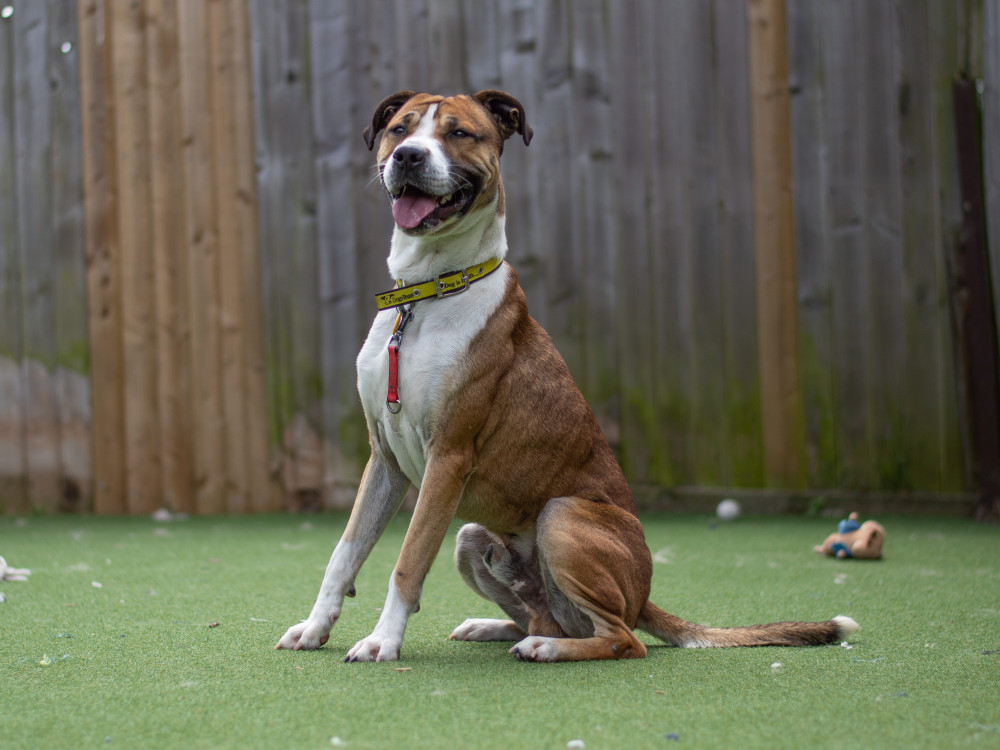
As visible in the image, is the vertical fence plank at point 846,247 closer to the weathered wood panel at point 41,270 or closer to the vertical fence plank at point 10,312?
the weathered wood panel at point 41,270

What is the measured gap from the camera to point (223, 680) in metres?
2.54

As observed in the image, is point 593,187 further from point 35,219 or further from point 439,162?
point 35,219

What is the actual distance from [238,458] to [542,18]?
3.19 meters

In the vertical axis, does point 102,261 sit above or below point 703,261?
above

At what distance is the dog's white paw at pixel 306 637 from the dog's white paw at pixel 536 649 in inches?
21.8

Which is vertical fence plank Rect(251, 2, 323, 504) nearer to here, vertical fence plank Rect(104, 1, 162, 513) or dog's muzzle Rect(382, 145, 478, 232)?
vertical fence plank Rect(104, 1, 162, 513)

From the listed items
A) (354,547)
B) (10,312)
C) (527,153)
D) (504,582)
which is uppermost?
(527,153)

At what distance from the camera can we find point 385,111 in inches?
134

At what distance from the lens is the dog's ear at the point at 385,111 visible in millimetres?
3344

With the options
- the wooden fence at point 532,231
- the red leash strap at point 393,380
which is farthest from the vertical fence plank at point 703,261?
the red leash strap at point 393,380

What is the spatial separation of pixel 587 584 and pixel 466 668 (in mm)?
417

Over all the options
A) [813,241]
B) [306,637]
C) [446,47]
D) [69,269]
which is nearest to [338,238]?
[446,47]

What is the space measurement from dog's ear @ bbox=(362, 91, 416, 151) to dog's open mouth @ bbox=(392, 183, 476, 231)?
403 millimetres

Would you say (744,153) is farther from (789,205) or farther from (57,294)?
(57,294)
